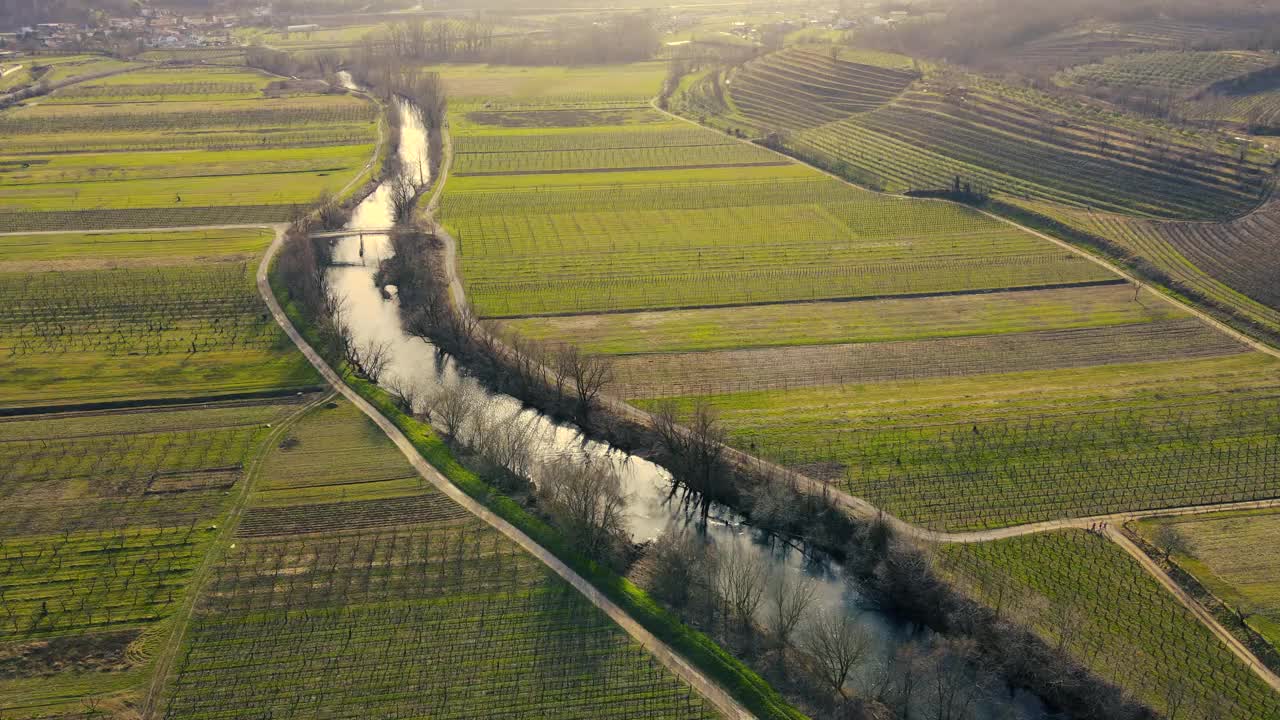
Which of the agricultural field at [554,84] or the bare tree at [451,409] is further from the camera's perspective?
the agricultural field at [554,84]

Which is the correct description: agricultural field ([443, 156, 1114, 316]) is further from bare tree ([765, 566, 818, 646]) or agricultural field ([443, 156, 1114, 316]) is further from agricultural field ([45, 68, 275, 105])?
agricultural field ([45, 68, 275, 105])

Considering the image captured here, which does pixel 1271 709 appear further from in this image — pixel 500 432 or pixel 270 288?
pixel 270 288

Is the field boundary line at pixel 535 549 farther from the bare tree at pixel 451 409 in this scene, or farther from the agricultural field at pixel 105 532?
the agricultural field at pixel 105 532

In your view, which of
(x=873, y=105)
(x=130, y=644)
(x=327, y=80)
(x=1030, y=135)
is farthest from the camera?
(x=327, y=80)

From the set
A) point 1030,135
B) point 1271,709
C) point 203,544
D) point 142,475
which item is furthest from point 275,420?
point 1030,135

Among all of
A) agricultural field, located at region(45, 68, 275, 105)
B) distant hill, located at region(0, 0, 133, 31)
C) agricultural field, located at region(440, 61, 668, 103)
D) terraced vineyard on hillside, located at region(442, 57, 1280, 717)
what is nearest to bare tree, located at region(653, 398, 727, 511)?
terraced vineyard on hillside, located at region(442, 57, 1280, 717)

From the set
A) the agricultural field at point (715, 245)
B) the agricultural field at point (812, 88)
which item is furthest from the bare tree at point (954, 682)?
the agricultural field at point (812, 88)
